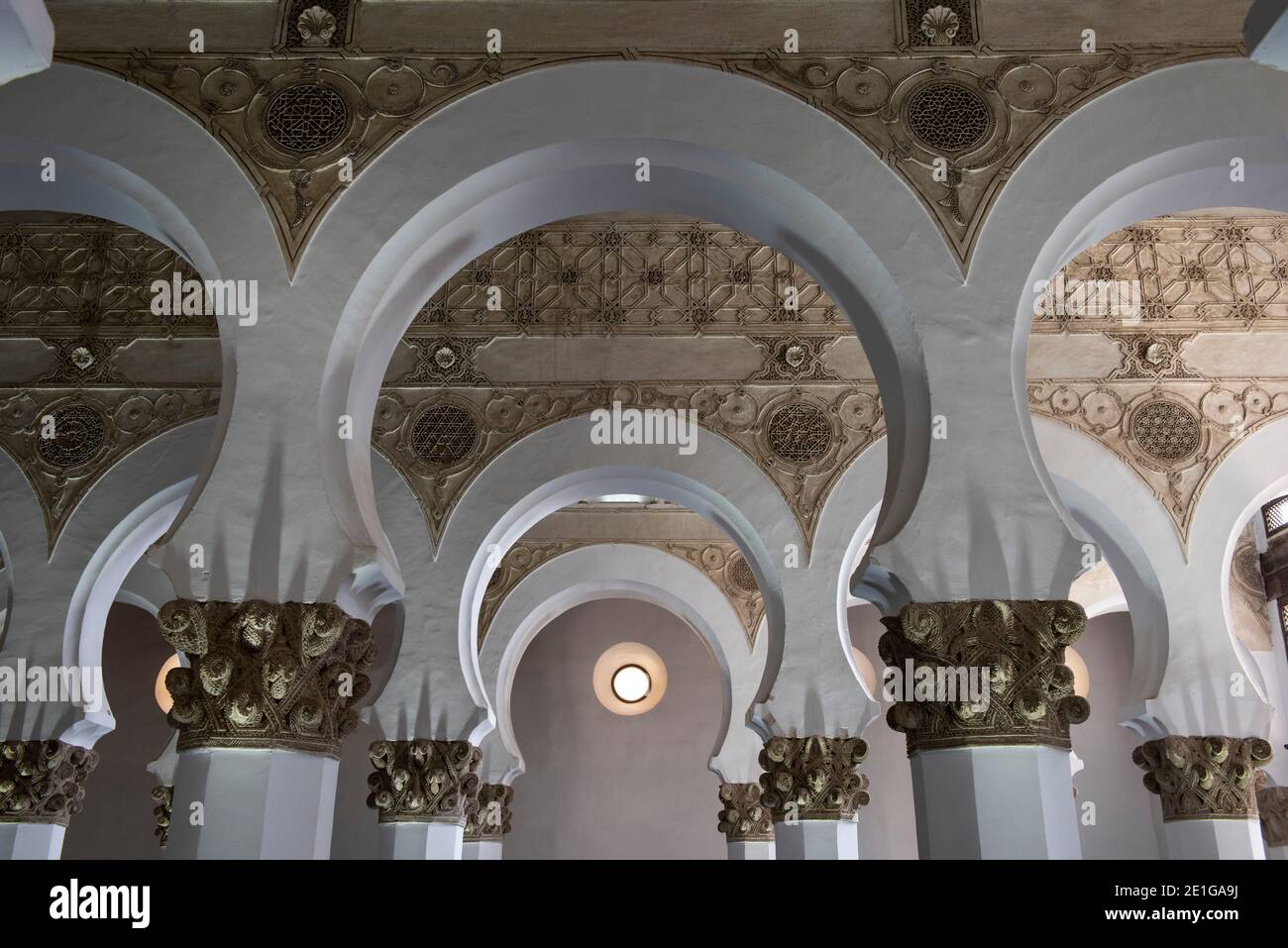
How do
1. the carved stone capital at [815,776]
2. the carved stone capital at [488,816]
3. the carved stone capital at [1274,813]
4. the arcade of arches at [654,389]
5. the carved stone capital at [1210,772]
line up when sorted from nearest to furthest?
the arcade of arches at [654,389]
the carved stone capital at [1210,772]
the carved stone capital at [815,776]
the carved stone capital at [1274,813]
the carved stone capital at [488,816]

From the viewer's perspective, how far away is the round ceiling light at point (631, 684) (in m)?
11.2

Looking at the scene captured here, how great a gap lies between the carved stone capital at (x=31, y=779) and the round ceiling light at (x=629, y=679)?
20.8 feet

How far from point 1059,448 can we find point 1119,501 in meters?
0.41

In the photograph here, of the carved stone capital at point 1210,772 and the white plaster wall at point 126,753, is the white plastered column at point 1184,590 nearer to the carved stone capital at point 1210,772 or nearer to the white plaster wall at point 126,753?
the carved stone capital at point 1210,772

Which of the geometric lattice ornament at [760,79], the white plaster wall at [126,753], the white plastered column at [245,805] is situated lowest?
the white plastered column at [245,805]

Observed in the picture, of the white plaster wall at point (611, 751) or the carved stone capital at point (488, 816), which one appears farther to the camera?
the white plaster wall at point (611, 751)

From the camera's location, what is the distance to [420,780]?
570cm

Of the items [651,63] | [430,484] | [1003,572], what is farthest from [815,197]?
[430,484]

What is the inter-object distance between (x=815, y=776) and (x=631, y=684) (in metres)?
5.57

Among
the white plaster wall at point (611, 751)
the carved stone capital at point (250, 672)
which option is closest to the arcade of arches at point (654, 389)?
the carved stone capital at point (250, 672)

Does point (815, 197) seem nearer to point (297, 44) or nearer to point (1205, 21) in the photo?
point (1205, 21)

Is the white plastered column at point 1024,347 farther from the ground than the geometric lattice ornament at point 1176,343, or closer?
closer

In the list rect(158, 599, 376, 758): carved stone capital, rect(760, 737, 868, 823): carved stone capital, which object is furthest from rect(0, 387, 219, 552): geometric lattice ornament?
rect(760, 737, 868, 823): carved stone capital

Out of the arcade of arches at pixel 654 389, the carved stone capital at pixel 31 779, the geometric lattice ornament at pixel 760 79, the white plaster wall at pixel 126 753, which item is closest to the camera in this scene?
the arcade of arches at pixel 654 389
